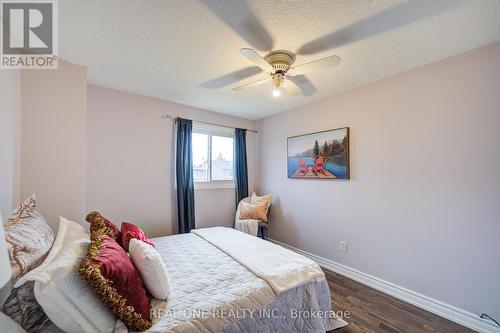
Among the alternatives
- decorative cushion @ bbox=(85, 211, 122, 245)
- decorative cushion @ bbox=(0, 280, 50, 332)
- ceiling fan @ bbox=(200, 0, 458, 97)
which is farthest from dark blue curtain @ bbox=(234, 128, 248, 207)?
decorative cushion @ bbox=(0, 280, 50, 332)

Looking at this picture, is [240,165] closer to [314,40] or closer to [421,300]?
[314,40]

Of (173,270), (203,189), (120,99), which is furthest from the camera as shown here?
(203,189)

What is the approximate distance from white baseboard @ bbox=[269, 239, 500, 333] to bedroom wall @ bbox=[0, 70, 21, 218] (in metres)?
3.34

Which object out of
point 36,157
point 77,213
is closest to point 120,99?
point 36,157

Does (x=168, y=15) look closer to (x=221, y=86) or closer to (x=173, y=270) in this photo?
(x=221, y=86)

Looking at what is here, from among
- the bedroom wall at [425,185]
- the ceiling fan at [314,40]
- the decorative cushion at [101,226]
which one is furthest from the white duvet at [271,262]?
the ceiling fan at [314,40]

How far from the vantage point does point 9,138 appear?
1635 mm

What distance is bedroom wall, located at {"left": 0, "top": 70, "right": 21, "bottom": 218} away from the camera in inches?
59.4

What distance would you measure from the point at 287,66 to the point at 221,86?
1.01m

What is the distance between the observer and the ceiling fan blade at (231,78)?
2.24m

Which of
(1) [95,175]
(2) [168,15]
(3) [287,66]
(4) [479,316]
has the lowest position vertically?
(4) [479,316]

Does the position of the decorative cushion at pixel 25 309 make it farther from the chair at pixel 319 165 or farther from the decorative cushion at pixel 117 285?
the chair at pixel 319 165

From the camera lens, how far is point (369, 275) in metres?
2.54

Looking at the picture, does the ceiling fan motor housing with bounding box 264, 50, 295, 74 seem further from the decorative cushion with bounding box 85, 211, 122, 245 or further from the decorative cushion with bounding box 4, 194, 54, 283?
the decorative cushion with bounding box 4, 194, 54, 283
